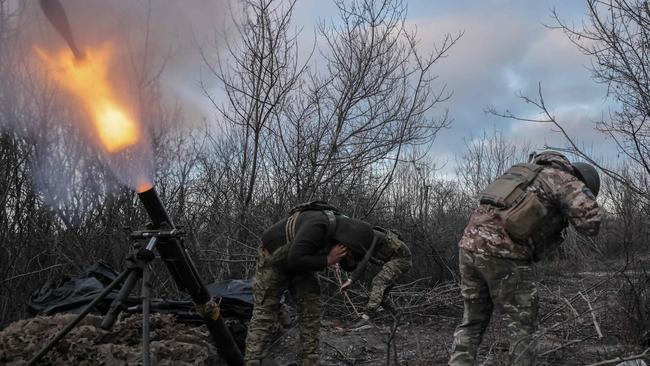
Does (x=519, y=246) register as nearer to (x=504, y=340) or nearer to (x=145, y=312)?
(x=504, y=340)

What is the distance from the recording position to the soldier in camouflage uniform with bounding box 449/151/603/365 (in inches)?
144

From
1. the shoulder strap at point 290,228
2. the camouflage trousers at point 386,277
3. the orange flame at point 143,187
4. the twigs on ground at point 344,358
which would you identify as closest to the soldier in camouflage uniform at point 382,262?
the camouflage trousers at point 386,277

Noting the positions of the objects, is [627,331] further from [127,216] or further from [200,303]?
[127,216]

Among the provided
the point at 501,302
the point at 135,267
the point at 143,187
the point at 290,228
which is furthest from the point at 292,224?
the point at 501,302

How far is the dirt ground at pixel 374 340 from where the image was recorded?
12.8 feet

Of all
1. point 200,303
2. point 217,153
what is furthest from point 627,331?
point 217,153

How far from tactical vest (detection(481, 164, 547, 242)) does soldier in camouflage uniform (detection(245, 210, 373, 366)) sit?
1088mm

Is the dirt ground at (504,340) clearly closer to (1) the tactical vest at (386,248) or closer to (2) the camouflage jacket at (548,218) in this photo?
(1) the tactical vest at (386,248)

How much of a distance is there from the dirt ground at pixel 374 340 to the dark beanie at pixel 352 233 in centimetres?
74

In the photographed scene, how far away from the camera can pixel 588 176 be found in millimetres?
3879

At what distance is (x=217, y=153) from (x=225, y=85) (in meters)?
1.28

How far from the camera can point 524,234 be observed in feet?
12.1

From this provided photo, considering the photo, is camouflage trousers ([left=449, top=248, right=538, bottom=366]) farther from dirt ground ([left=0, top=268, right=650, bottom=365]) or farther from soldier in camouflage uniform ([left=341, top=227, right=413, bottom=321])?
soldier in camouflage uniform ([left=341, top=227, right=413, bottom=321])

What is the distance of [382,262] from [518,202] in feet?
4.27
